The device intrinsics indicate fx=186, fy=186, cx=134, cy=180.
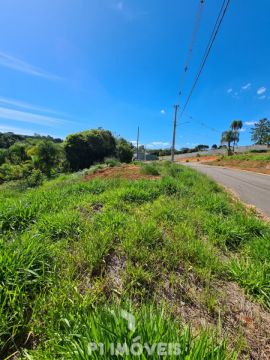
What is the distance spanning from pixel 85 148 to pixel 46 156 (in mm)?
5685

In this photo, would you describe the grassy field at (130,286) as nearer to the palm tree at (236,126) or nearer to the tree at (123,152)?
the tree at (123,152)

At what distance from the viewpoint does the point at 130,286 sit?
2.15 metres

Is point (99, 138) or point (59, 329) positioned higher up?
point (99, 138)

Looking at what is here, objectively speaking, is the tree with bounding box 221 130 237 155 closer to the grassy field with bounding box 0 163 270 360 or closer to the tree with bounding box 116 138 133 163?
the tree with bounding box 116 138 133 163

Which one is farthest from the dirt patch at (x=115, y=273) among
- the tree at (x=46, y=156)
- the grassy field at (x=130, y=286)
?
the tree at (x=46, y=156)

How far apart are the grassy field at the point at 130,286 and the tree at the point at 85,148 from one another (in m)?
25.5

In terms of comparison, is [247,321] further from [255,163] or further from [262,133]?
[262,133]

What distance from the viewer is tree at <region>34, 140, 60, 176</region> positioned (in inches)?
1048

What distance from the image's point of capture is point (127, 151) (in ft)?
124

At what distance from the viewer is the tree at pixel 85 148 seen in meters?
28.1

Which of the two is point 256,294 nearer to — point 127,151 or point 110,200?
point 110,200

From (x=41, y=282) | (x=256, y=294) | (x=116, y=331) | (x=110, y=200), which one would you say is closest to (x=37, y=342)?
(x=41, y=282)

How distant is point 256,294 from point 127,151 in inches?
1428

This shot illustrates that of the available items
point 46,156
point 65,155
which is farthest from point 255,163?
point 46,156
